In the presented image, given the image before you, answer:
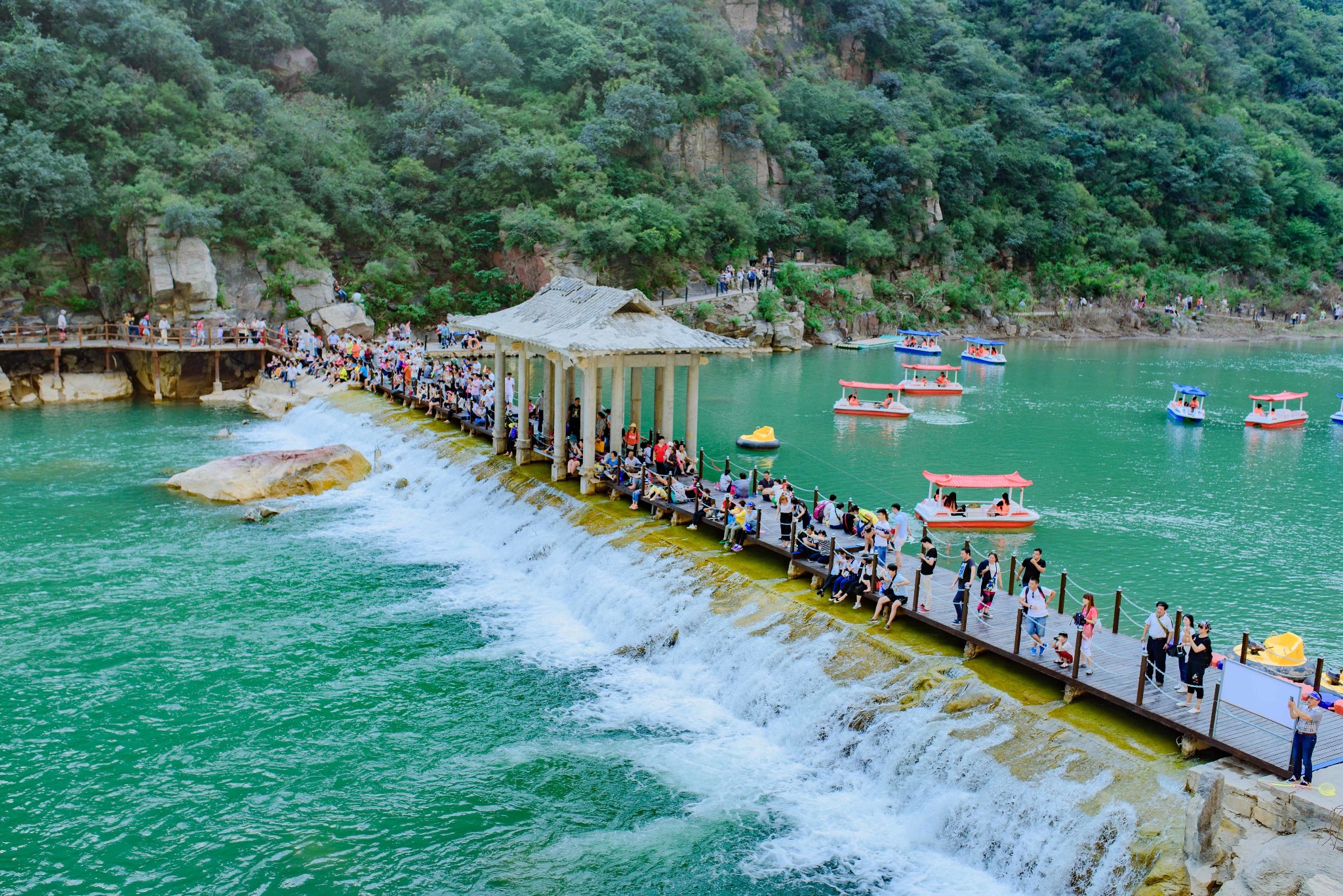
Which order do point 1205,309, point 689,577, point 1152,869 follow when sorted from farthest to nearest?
point 1205,309, point 689,577, point 1152,869

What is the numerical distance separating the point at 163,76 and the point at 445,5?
80.2 feet

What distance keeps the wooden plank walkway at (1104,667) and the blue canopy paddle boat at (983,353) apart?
4565 centimetres

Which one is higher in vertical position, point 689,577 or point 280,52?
point 280,52

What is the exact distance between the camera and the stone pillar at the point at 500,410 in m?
32.2

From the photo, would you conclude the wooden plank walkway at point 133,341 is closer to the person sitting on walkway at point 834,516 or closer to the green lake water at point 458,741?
the green lake water at point 458,741

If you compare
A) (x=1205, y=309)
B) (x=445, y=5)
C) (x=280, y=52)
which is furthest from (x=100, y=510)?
(x=1205, y=309)

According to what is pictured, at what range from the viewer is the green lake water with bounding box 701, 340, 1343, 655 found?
23969 mm

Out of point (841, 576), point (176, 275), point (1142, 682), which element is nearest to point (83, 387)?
point (176, 275)

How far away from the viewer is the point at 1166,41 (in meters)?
97.5

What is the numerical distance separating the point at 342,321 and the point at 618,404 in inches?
1297

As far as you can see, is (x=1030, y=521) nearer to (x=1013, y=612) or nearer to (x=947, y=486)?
(x=947, y=486)

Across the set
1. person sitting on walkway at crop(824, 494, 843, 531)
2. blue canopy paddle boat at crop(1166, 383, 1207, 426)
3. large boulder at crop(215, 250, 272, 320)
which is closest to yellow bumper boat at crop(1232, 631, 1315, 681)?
person sitting on walkway at crop(824, 494, 843, 531)

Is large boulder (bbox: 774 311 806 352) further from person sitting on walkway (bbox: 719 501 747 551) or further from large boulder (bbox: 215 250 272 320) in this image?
person sitting on walkway (bbox: 719 501 747 551)

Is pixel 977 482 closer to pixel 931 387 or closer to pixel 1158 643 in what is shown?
pixel 1158 643
